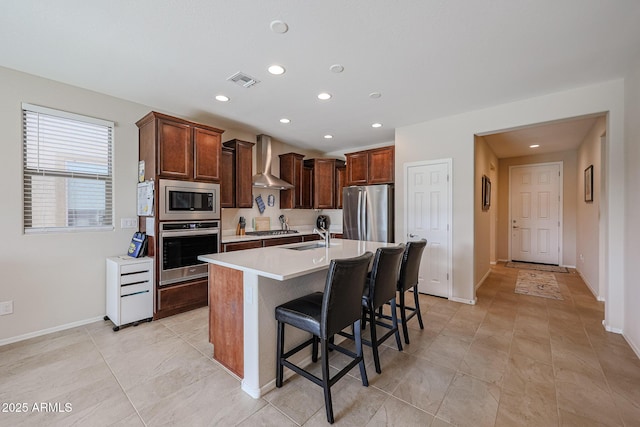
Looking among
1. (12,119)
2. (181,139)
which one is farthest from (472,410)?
(12,119)

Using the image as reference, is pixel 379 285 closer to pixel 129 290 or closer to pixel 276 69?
pixel 276 69

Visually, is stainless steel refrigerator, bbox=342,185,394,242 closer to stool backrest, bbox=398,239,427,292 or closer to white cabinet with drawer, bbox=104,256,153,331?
stool backrest, bbox=398,239,427,292

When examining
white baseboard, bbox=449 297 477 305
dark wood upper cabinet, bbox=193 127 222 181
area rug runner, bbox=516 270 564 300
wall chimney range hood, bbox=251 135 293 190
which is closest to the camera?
dark wood upper cabinet, bbox=193 127 222 181

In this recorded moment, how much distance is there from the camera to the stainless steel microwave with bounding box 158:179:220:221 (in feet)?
10.4

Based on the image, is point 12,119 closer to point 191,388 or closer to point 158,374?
point 158,374

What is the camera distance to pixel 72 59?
2.45 m

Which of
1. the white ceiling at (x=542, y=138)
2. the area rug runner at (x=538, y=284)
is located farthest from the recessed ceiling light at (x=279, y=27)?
the area rug runner at (x=538, y=284)

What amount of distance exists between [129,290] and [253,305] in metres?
1.99

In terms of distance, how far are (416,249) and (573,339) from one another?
180cm

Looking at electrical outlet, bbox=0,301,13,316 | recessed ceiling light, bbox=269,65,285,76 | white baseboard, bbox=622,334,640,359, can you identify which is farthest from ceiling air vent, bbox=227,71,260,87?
white baseboard, bbox=622,334,640,359

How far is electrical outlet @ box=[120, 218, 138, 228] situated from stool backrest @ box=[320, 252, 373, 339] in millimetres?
2943

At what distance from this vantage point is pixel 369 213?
465 centimetres

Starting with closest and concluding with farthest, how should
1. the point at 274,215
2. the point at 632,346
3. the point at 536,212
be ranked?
the point at 632,346
the point at 274,215
the point at 536,212

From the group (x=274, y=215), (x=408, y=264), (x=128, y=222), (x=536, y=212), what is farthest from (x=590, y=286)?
(x=128, y=222)
